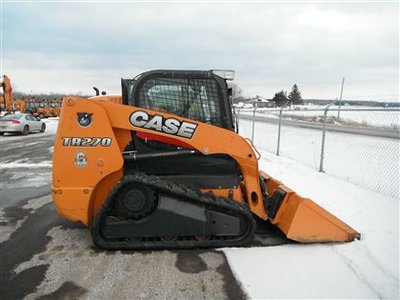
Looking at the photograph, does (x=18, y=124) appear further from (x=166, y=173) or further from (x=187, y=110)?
(x=187, y=110)

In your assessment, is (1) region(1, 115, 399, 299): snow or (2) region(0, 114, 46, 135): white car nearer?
(1) region(1, 115, 399, 299): snow

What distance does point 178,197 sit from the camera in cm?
457

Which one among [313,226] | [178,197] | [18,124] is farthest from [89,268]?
[18,124]

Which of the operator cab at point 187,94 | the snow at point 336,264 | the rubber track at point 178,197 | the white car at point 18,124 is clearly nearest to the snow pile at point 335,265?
the snow at point 336,264

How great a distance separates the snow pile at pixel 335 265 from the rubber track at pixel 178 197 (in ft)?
0.69

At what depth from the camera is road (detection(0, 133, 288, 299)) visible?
3631mm

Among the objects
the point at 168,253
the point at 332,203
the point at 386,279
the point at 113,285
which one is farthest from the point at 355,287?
the point at 332,203

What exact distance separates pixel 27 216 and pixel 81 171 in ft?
7.01

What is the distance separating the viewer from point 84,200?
15.3 ft

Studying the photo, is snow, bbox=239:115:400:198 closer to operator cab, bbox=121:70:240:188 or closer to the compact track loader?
the compact track loader

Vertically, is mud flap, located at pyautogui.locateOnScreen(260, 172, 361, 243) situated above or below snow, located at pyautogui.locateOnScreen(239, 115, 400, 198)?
above

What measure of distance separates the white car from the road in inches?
718

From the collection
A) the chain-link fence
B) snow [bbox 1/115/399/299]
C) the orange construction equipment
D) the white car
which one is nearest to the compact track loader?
snow [bbox 1/115/399/299]

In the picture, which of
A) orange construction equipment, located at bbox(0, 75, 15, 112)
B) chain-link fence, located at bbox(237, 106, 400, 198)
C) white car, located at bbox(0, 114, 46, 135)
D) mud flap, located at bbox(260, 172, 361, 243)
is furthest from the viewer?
orange construction equipment, located at bbox(0, 75, 15, 112)
